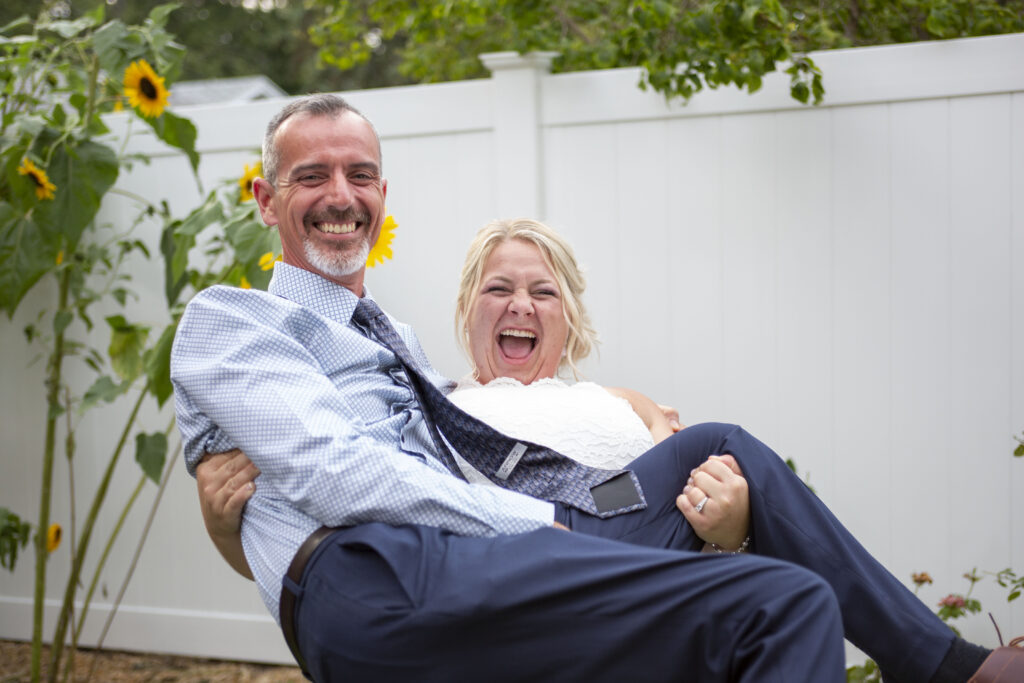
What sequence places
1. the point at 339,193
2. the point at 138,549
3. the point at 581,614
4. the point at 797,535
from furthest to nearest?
the point at 138,549 < the point at 339,193 < the point at 797,535 < the point at 581,614

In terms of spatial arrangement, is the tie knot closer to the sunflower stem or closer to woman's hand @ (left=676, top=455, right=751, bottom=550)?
woman's hand @ (left=676, top=455, right=751, bottom=550)

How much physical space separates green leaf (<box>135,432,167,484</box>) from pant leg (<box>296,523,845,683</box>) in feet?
5.16

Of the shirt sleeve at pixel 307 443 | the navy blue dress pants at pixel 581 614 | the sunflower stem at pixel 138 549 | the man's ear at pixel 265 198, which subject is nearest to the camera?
the navy blue dress pants at pixel 581 614

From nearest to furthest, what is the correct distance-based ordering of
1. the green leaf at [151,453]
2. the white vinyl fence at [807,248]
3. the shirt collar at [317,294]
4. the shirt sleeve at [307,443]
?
the shirt sleeve at [307,443], the shirt collar at [317,294], the white vinyl fence at [807,248], the green leaf at [151,453]

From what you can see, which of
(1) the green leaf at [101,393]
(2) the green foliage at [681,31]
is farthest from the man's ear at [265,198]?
(2) the green foliage at [681,31]

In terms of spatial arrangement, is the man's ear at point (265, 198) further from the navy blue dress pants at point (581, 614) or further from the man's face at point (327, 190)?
the navy blue dress pants at point (581, 614)

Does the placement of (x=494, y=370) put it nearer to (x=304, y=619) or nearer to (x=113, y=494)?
(x=304, y=619)

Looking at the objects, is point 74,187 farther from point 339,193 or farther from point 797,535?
point 797,535

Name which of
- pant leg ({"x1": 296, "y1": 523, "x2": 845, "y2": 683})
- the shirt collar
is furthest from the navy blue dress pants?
the shirt collar

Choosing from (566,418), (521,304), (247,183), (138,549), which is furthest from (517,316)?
(138,549)

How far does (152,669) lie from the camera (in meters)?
3.64

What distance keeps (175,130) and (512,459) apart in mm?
1602

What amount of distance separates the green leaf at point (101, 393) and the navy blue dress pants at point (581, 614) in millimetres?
1641

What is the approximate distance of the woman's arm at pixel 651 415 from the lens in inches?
97.3
